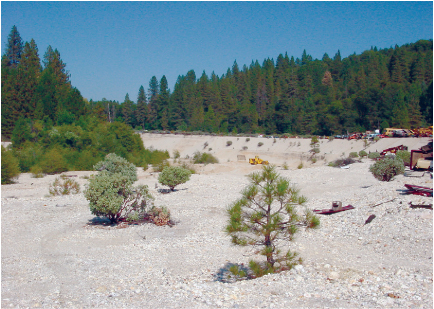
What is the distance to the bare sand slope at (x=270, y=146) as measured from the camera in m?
45.4

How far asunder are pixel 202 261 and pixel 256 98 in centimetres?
8073

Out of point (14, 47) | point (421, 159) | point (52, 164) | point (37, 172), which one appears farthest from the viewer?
point (14, 47)

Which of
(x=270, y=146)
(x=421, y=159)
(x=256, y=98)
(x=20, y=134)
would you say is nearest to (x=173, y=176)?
(x=421, y=159)

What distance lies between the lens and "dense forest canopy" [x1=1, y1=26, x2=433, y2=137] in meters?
49.5

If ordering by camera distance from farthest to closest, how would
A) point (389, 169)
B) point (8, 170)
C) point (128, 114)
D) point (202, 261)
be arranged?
point (128, 114) < point (8, 170) < point (389, 169) < point (202, 261)

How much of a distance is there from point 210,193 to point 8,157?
14.0 metres

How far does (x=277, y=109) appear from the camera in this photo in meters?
76.2

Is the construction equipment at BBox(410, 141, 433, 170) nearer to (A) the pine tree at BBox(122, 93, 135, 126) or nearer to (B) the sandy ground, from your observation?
(B) the sandy ground

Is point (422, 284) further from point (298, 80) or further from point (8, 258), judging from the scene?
point (298, 80)

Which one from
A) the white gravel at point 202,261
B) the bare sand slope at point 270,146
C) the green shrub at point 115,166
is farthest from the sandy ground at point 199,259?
the bare sand slope at point 270,146

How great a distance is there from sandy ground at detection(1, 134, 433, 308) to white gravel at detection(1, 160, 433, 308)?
23 mm

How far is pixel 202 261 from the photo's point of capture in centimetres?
866

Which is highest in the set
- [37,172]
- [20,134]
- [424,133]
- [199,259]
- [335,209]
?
[20,134]

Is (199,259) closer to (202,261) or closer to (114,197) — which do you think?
(202,261)
